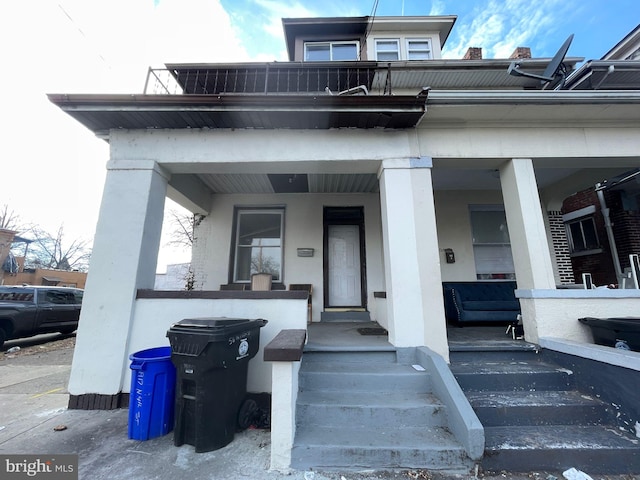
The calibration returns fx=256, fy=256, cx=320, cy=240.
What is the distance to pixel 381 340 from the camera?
3.52 m

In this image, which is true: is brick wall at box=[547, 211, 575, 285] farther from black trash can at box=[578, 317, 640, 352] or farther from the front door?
the front door

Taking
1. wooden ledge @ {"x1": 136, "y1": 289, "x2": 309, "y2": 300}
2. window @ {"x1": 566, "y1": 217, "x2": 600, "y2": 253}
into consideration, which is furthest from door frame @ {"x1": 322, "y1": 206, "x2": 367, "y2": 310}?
window @ {"x1": 566, "y1": 217, "x2": 600, "y2": 253}

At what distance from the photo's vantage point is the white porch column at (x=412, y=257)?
3154 mm

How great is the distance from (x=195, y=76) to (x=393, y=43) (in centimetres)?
533

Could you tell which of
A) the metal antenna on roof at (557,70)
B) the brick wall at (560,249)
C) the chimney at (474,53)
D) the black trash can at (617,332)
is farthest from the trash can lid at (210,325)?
the chimney at (474,53)

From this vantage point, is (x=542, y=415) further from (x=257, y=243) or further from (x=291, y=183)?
(x=257, y=243)

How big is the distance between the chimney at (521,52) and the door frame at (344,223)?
5.79 m

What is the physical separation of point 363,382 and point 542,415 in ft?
5.38

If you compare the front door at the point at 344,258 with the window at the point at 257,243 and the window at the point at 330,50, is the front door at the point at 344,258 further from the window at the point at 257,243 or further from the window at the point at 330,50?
the window at the point at 330,50

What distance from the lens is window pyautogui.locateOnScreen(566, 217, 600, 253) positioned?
6953mm

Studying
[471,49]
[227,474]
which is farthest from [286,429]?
[471,49]

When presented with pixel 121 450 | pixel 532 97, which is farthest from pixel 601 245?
pixel 121 450

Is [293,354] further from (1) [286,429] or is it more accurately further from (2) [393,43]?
(2) [393,43]

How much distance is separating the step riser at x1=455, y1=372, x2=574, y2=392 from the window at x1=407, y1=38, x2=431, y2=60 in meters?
7.60
